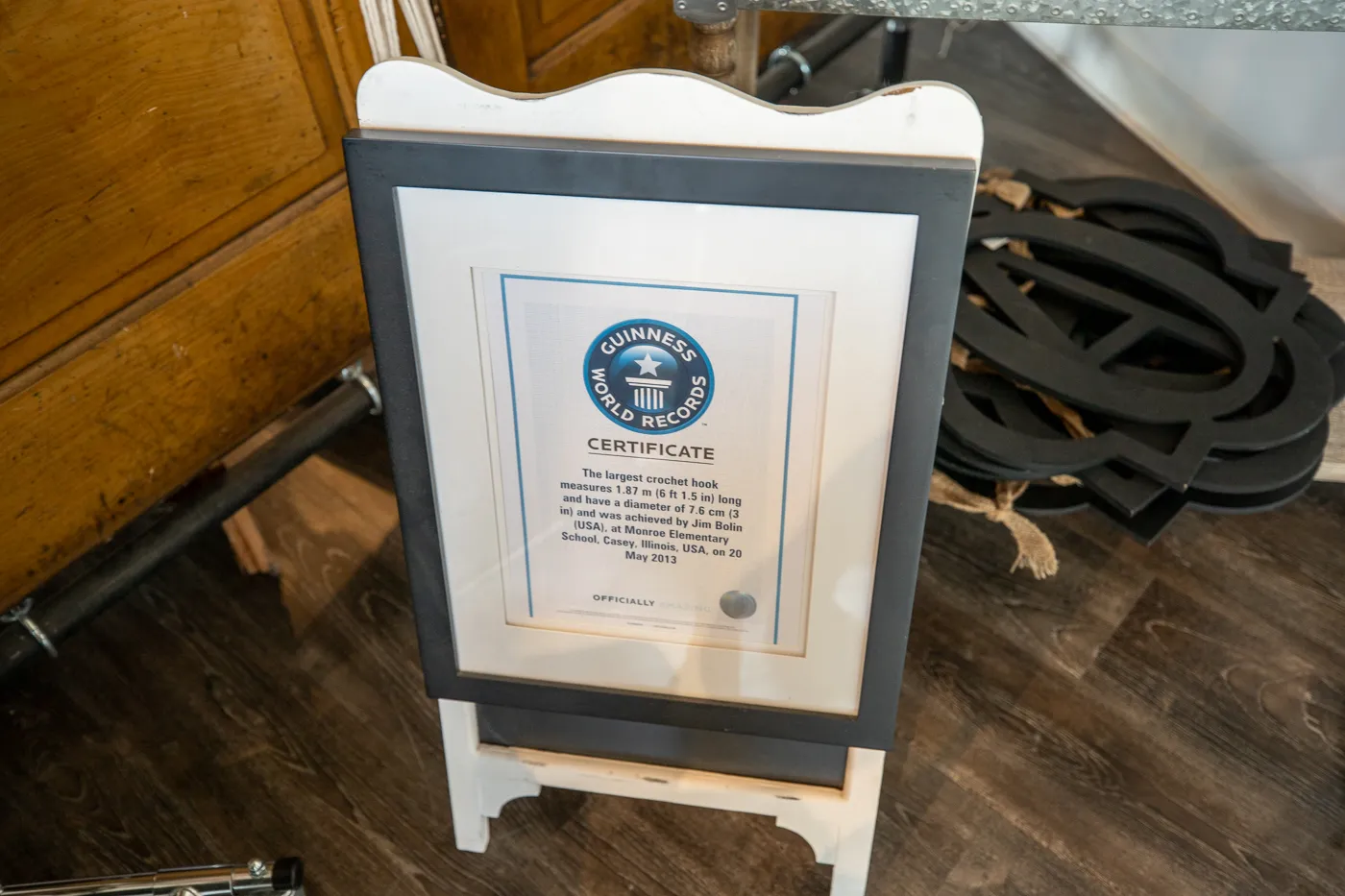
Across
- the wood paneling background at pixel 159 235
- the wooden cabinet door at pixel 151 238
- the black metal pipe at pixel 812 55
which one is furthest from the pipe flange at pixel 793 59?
the wooden cabinet door at pixel 151 238

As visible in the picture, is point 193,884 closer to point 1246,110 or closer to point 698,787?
point 698,787

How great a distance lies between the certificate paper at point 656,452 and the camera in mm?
681

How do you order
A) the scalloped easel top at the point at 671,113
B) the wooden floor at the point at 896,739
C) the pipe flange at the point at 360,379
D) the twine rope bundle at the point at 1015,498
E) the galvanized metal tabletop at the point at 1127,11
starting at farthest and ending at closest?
the pipe flange at the point at 360,379 → the twine rope bundle at the point at 1015,498 → the wooden floor at the point at 896,739 → the galvanized metal tabletop at the point at 1127,11 → the scalloped easel top at the point at 671,113

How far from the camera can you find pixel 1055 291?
135cm

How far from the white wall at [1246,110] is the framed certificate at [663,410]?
4.06ft

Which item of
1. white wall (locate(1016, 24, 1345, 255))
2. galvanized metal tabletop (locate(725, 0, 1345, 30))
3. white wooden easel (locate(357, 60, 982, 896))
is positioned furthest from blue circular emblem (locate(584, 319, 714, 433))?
white wall (locate(1016, 24, 1345, 255))

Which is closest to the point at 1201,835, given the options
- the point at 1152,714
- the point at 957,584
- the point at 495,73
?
the point at 1152,714

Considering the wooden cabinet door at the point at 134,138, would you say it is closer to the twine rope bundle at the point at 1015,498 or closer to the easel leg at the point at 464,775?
the easel leg at the point at 464,775

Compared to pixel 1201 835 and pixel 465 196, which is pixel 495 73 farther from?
pixel 1201 835

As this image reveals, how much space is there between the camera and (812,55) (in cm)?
166

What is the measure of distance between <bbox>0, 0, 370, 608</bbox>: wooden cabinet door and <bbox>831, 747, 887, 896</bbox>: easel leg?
735 mm

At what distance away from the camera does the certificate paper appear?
0.68 m

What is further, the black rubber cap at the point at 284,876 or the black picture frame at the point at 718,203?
the black rubber cap at the point at 284,876

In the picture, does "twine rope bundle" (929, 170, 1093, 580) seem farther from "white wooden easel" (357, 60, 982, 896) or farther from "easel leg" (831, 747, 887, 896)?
"white wooden easel" (357, 60, 982, 896)
